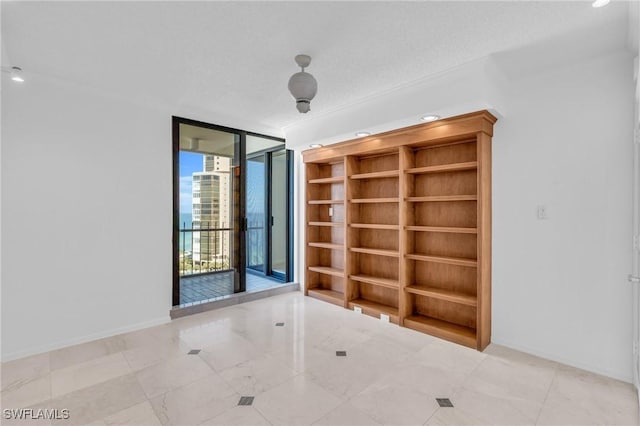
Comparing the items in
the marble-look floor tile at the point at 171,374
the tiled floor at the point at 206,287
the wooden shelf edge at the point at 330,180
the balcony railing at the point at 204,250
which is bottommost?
the marble-look floor tile at the point at 171,374

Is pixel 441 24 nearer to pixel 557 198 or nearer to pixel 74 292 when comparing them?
pixel 557 198

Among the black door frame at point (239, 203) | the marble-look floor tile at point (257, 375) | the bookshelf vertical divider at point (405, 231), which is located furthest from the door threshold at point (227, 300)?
the bookshelf vertical divider at point (405, 231)

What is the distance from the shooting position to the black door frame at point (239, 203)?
401cm

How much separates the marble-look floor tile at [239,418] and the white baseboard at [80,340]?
6.90ft

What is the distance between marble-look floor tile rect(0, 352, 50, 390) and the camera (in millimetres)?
2510

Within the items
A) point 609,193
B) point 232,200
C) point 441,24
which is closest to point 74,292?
point 232,200

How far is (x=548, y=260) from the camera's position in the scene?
2.86 metres

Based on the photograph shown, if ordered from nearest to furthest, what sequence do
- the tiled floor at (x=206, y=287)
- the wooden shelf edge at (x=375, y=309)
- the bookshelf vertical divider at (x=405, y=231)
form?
the bookshelf vertical divider at (x=405, y=231) < the wooden shelf edge at (x=375, y=309) < the tiled floor at (x=206, y=287)

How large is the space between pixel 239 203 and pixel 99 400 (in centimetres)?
288

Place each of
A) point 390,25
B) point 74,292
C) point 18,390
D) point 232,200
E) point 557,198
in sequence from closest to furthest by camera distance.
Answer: point 390,25, point 18,390, point 557,198, point 74,292, point 232,200

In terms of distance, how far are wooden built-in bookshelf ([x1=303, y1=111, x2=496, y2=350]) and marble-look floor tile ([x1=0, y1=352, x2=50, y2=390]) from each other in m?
3.16

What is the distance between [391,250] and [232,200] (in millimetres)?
2415

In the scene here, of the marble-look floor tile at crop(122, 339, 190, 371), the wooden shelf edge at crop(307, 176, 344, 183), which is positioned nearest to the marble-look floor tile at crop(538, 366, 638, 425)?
the marble-look floor tile at crop(122, 339, 190, 371)

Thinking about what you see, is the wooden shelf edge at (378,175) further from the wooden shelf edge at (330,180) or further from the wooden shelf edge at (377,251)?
the wooden shelf edge at (377,251)
